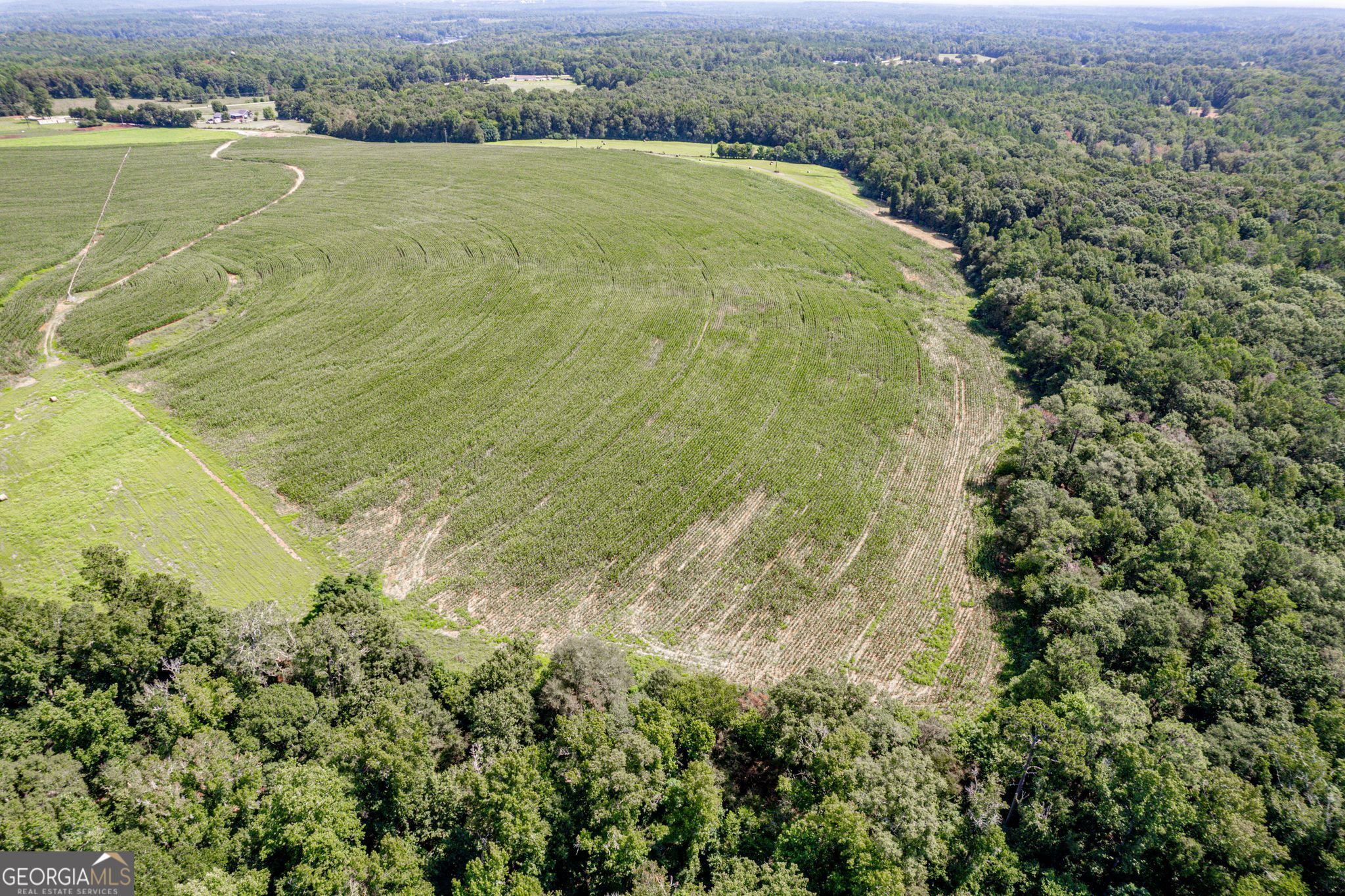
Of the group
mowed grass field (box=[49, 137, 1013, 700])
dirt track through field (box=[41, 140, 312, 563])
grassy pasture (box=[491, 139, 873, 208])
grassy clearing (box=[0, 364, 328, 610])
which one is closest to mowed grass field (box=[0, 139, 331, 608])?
grassy clearing (box=[0, 364, 328, 610])

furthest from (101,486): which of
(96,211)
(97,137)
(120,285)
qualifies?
(97,137)

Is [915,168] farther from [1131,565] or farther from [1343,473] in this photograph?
[1131,565]

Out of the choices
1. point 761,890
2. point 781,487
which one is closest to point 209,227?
point 781,487

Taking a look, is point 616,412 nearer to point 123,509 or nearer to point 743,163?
point 123,509

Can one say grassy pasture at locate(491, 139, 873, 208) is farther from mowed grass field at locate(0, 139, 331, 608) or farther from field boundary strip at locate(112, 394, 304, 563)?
field boundary strip at locate(112, 394, 304, 563)

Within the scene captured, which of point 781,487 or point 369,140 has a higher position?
point 369,140
